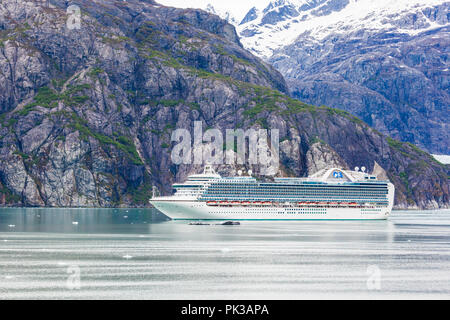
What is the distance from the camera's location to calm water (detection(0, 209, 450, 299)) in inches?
2911

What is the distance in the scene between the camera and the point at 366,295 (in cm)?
7250

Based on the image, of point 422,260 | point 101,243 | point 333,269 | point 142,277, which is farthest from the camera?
point 101,243

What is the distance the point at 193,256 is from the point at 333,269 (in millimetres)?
23236

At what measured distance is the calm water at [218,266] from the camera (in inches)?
2911

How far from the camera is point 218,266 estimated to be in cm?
9244

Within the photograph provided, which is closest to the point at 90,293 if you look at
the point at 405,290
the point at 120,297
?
the point at 120,297

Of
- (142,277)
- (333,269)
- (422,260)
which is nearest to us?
(142,277)
